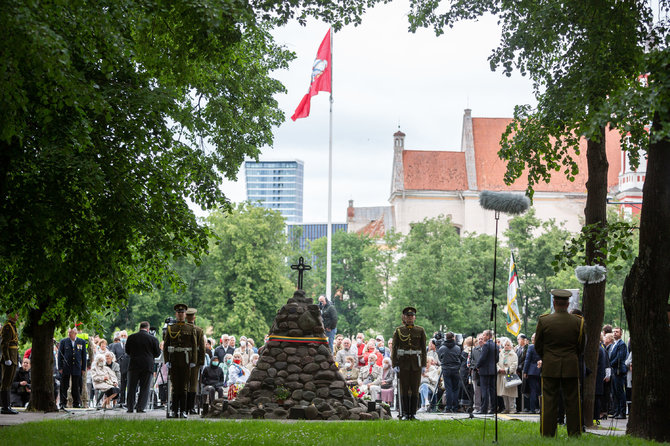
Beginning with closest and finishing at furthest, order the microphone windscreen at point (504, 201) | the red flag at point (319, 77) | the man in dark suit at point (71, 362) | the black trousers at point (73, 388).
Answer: the microphone windscreen at point (504, 201), the black trousers at point (73, 388), the man in dark suit at point (71, 362), the red flag at point (319, 77)

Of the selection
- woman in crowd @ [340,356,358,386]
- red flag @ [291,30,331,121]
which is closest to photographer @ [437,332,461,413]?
woman in crowd @ [340,356,358,386]

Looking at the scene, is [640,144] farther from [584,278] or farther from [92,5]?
[92,5]

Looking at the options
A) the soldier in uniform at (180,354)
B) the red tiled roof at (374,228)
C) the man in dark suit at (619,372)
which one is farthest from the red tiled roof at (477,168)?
the soldier in uniform at (180,354)

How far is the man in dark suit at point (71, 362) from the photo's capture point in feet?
68.2

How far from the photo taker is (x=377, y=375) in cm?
2316

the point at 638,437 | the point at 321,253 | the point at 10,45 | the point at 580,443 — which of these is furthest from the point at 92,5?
the point at 321,253

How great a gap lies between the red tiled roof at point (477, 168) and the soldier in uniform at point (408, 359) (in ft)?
201

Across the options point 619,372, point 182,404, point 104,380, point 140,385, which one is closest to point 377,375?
point 619,372

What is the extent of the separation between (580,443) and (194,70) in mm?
8033

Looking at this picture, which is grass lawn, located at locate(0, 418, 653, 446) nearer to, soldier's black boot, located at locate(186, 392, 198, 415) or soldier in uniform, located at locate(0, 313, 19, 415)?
soldier's black boot, located at locate(186, 392, 198, 415)

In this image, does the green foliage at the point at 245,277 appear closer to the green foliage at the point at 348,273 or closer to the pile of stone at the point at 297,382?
the green foliage at the point at 348,273

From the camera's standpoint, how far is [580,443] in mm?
10602

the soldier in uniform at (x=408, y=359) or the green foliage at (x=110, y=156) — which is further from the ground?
the green foliage at (x=110, y=156)

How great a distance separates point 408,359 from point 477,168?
2501 inches
